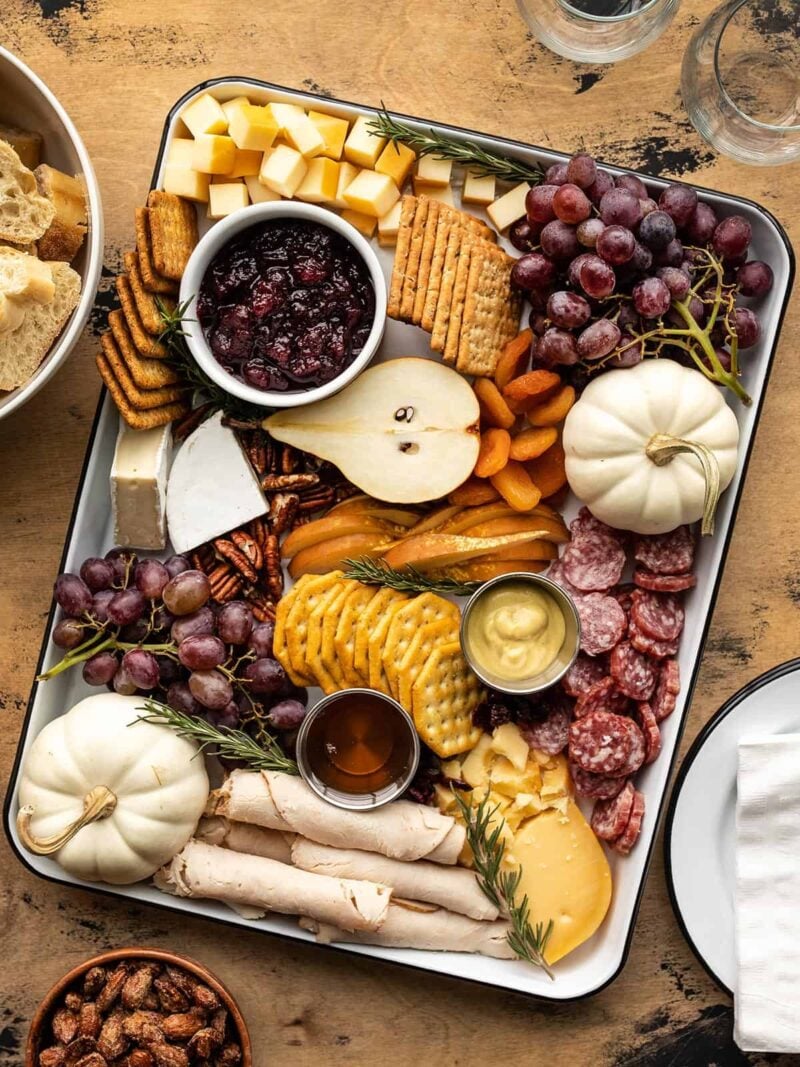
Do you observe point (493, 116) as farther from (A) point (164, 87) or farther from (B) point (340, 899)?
(B) point (340, 899)

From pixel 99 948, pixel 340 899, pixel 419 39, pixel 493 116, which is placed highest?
pixel 419 39

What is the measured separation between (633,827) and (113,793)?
85 cm

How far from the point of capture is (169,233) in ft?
5.65

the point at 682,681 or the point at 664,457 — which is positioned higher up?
the point at 664,457

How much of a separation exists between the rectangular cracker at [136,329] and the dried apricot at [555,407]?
0.64 meters

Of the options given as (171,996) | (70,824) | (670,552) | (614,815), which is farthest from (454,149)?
(171,996)

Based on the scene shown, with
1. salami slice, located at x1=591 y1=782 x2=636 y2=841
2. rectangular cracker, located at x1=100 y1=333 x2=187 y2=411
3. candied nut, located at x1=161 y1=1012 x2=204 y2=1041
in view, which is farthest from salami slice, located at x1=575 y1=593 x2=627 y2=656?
candied nut, located at x1=161 y1=1012 x2=204 y2=1041

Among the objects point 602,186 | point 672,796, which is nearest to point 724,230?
point 602,186

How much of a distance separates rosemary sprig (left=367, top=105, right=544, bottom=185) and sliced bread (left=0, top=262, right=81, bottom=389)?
57 cm

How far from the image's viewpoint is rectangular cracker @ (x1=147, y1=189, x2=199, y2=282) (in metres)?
1.70

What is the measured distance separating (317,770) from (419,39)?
1.29 m

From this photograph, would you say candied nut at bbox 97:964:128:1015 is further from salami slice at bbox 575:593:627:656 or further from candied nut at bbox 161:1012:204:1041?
salami slice at bbox 575:593:627:656

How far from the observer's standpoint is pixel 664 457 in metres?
1.62

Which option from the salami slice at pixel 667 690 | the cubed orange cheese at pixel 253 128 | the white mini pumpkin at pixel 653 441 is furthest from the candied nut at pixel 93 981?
the cubed orange cheese at pixel 253 128
